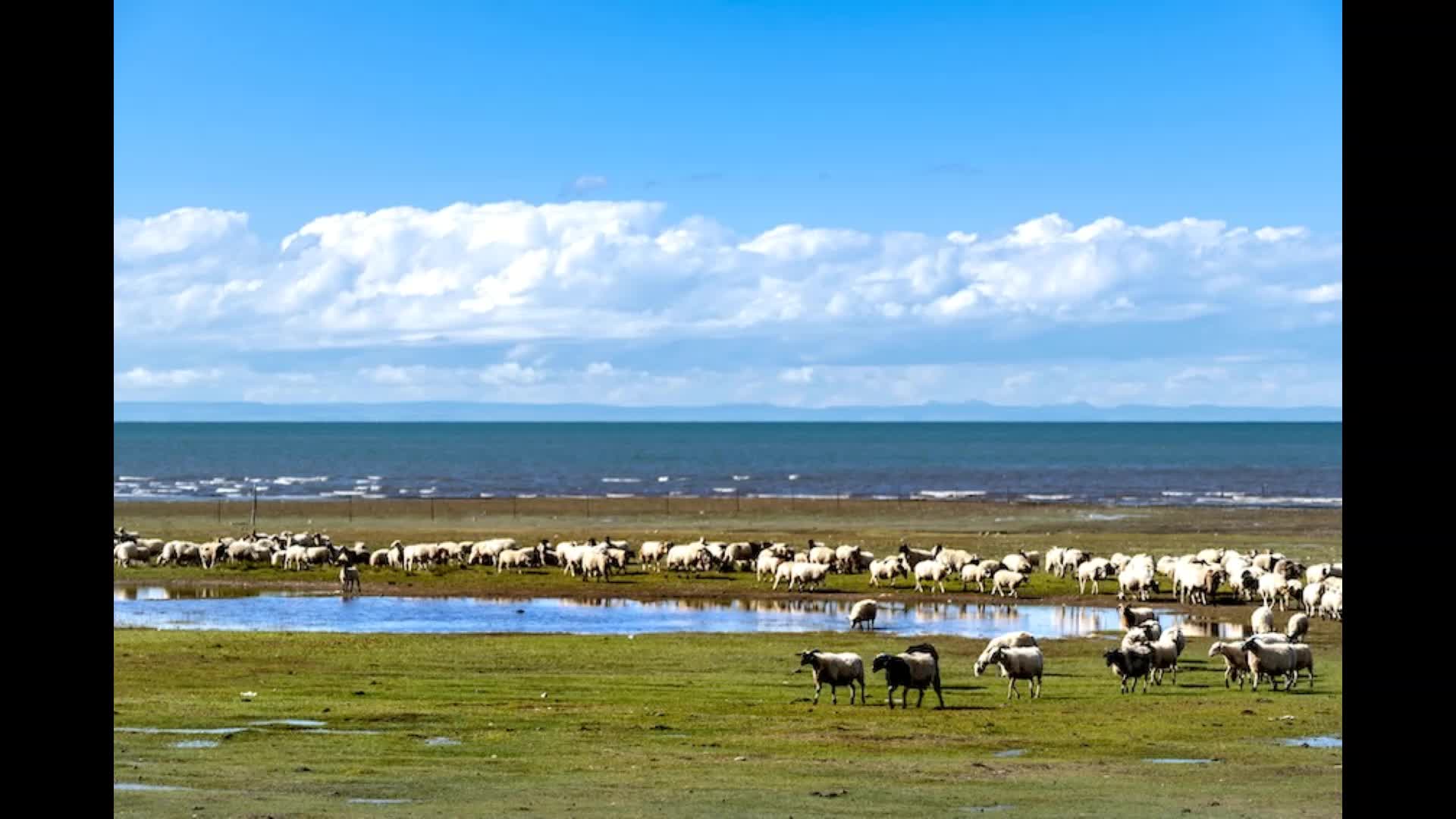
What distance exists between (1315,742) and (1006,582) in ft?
73.5

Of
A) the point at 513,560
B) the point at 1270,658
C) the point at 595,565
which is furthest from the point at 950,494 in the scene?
the point at 1270,658

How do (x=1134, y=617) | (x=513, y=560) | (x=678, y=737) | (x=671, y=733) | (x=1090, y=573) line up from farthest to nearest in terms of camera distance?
(x=513, y=560) → (x=1090, y=573) → (x=1134, y=617) → (x=671, y=733) → (x=678, y=737)

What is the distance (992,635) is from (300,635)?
14259mm

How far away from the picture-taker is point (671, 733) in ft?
69.6

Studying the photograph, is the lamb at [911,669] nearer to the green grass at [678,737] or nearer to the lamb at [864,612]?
A: the green grass at [678,737]

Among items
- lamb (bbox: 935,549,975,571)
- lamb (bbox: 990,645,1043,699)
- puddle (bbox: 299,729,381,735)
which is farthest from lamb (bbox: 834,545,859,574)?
puddle (bbox: 299,729,381,735)

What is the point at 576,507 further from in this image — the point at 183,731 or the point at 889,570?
the point at 183,731

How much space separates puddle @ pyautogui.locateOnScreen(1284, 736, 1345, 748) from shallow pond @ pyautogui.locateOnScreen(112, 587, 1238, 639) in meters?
12.9

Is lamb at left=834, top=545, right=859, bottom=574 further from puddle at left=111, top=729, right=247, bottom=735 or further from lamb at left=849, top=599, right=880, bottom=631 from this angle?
puddle at left=111, top=729, right=247, bottom=735

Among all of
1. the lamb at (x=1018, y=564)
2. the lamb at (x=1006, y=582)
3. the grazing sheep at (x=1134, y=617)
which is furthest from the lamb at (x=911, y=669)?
the lamb at (x=1018, y=564)

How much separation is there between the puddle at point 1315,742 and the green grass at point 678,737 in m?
0.22
